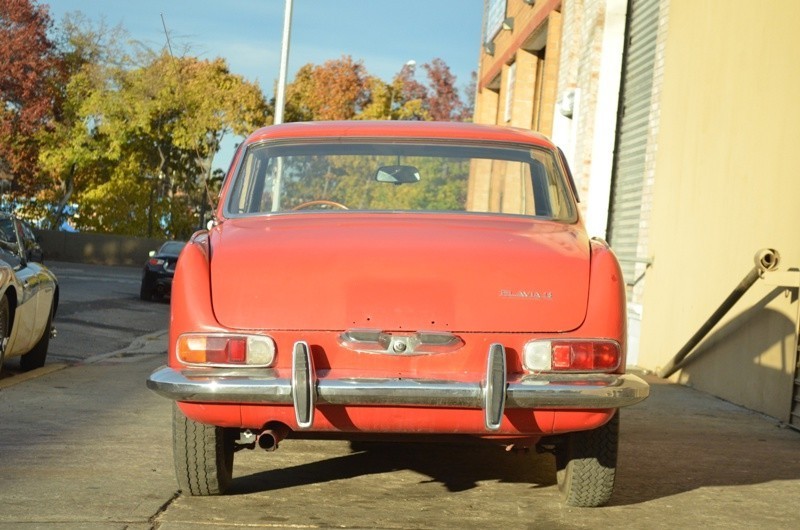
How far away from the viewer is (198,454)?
571 centimetres

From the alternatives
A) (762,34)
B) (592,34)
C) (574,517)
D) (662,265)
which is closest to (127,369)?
(662,265)

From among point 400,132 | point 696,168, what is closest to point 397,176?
point 400,132

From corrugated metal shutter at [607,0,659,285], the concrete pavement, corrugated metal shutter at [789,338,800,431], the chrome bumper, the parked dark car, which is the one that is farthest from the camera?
the parked dark car

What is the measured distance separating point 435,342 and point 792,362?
4753 mm

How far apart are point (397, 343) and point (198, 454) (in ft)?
3.61

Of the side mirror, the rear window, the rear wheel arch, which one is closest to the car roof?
the rear window

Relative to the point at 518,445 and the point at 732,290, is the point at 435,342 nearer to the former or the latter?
the point at 518,445

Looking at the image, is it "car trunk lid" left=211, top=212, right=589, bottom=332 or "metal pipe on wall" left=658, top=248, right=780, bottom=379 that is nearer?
"car trunk lid" left=211, top=212, right=589, bottom=332

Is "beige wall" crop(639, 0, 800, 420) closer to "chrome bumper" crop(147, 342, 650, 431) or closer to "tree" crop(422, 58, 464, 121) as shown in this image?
"chrome bumper" crop(147, 342, 650, 431)

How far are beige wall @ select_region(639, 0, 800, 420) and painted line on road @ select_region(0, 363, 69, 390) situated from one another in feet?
18.5

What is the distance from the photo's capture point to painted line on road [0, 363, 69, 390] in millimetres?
10250

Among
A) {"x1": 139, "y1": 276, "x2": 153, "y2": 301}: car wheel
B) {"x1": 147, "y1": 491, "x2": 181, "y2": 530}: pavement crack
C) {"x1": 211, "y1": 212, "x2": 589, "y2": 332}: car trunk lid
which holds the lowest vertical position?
{"x1": 139, "y1": 276, "x2": 153, "y2": 301}: car wheel

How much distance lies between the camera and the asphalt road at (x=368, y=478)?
18.3 feet

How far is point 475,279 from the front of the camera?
5.35 m
